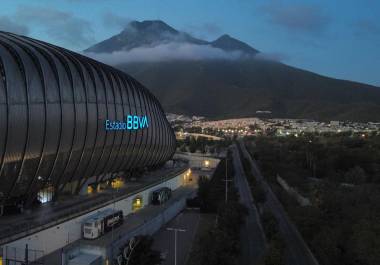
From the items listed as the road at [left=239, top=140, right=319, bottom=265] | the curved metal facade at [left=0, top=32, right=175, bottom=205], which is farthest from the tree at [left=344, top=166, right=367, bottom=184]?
the curved metal facade at [left=0, top=32, right=175, bottom=205]

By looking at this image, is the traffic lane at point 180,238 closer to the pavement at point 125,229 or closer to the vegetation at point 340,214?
the pavement at point 125,229

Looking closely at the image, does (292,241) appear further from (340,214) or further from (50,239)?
(50,239)

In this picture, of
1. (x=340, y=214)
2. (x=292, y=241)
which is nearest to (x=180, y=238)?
(x=292, y=241)

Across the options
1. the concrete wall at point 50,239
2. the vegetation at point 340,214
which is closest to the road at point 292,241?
the vegetation at point 340,214

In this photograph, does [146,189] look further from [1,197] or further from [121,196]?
[1,197]

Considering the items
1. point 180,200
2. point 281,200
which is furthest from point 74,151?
point 281,200
